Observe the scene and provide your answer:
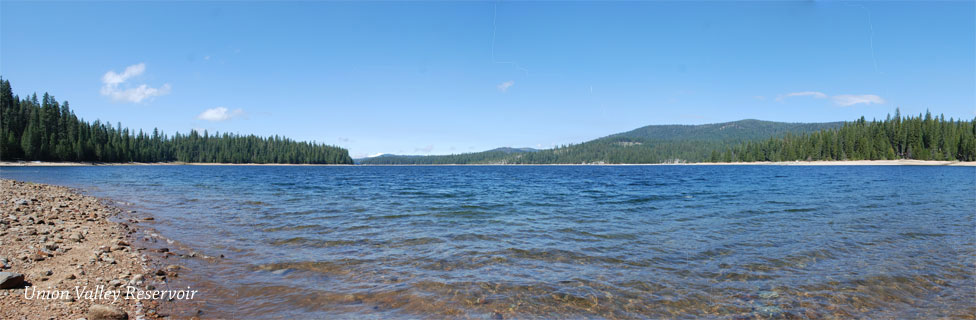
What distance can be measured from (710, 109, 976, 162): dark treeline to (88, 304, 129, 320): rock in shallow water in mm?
159103

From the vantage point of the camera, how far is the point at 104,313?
5531 millimetres

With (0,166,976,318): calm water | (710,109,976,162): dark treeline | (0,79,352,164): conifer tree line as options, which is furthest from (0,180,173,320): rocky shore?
(710,109,976,162): dark treeline

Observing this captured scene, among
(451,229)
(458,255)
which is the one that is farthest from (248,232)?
(458,255)

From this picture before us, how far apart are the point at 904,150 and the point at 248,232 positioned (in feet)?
577

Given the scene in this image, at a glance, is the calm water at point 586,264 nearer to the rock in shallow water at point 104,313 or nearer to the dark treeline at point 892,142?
the rock in shallow water at point 104,313

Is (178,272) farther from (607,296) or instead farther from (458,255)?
(607,296)

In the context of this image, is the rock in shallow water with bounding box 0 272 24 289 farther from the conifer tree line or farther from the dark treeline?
the dark treeline

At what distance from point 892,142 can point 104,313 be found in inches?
7066

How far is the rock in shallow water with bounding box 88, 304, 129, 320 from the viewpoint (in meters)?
5.48

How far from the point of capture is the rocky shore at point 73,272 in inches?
227

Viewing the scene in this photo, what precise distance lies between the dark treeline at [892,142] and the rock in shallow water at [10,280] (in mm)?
160352

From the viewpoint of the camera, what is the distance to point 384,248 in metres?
11.1

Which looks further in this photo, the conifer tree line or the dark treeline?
the dark treeline

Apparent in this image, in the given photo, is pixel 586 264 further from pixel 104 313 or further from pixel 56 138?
pixel 56 138
